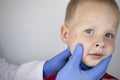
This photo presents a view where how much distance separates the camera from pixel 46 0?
3.21 feet

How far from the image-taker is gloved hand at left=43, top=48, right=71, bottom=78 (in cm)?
A: 85

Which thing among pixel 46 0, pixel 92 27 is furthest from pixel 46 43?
pixel 92 27

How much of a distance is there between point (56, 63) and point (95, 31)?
200 mm

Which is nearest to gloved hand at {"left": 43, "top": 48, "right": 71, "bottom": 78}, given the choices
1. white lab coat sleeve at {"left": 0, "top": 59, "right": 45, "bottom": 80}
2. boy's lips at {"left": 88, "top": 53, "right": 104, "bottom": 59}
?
white lab coat sleeve at {"left": 0, "top": 59, "right": 45, "bottom": 80}

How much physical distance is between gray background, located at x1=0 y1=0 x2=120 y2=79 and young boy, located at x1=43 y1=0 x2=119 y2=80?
0.23 meters

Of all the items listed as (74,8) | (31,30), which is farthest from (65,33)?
(31,30)

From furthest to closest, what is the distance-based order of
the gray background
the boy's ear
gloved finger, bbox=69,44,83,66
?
the gray background → the boy's ear → gloved finger, bbox=69,44,83,66

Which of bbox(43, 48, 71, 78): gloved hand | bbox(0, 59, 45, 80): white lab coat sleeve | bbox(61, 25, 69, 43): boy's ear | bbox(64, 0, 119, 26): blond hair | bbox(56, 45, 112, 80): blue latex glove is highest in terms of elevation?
bbox(64, 0, 119, 26): blond hair

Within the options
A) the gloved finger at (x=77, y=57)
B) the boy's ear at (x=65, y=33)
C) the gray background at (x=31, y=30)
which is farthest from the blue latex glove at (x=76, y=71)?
the gray background at (x=31, y=30)

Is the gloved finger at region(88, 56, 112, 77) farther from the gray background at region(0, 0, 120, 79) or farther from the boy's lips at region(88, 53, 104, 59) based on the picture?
the gray background at region(0, 0, 120, 79)

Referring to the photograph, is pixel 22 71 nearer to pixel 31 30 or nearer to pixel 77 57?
pixel 31 30

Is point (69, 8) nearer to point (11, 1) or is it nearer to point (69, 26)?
point (69, 26)

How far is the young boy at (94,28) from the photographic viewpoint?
0.73 metres

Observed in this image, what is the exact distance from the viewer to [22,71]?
912 millimetres
